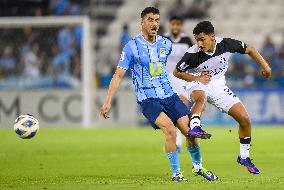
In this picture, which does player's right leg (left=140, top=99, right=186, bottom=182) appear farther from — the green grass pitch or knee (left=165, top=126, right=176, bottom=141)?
the green grass pitch

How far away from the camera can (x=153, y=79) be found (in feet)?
36.6

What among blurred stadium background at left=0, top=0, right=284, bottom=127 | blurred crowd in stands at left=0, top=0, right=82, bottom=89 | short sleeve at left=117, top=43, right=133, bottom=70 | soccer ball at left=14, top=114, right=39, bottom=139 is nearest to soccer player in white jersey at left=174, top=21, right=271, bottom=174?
short sleeve at left=117, top=43, right=133, bottom=70

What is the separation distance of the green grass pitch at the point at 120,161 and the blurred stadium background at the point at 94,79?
4cm

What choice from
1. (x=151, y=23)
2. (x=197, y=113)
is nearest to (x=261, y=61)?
(x=197, y=113)

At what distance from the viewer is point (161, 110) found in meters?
11.0

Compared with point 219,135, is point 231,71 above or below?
above

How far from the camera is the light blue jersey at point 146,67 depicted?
36.6ft

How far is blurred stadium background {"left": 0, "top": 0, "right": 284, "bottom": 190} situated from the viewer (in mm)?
18766

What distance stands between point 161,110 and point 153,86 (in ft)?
1.10

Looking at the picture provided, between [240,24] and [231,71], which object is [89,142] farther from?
[240,24]

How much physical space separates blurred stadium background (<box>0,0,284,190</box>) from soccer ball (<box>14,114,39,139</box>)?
2620 mm

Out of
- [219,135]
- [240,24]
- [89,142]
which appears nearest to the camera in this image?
[89,142]

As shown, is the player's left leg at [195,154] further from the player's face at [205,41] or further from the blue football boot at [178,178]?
the player's face at [205,41]

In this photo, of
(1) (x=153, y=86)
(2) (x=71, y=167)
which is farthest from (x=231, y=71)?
(1) (x=153, y=86)
